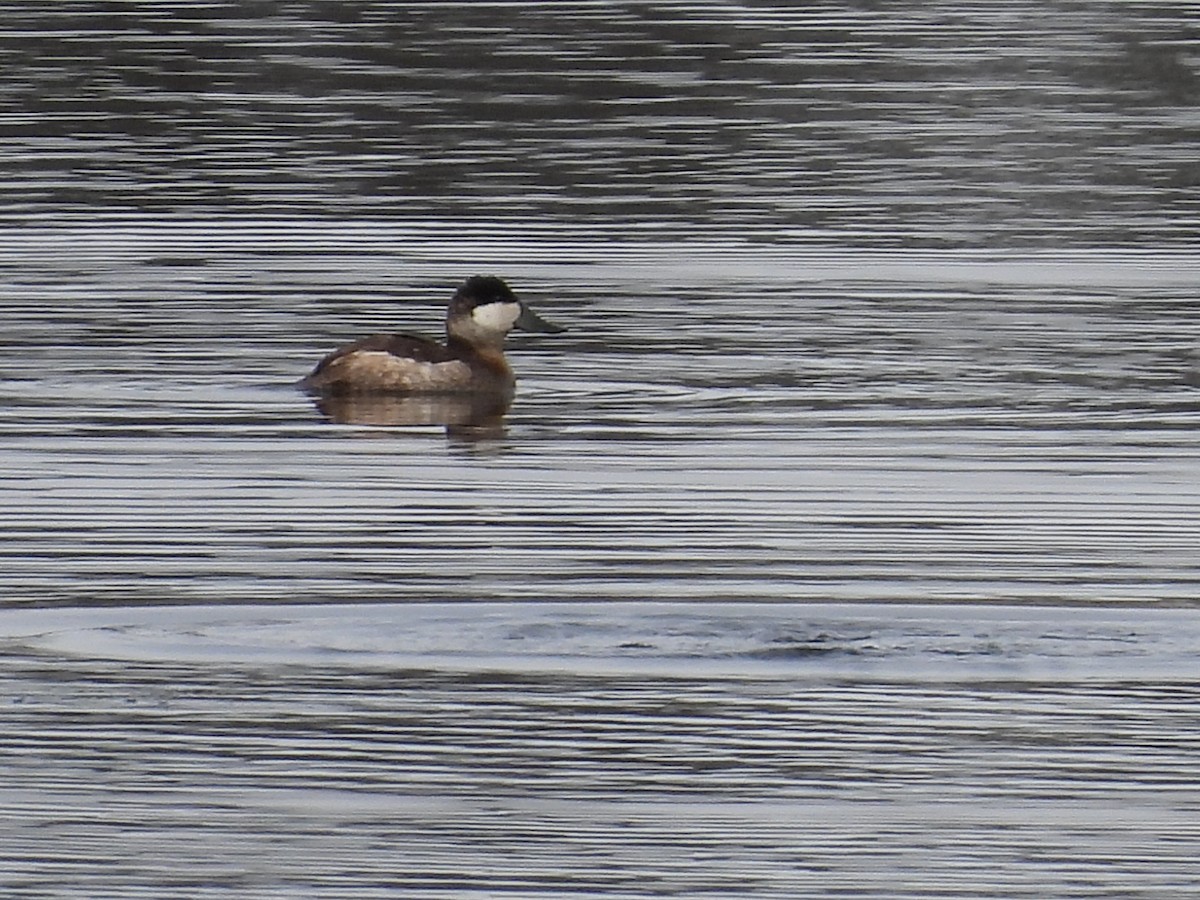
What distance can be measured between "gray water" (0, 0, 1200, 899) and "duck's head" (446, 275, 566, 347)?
322mm

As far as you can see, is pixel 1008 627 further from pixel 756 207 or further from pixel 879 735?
pixel 756 207

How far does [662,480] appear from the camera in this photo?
43.0 feet

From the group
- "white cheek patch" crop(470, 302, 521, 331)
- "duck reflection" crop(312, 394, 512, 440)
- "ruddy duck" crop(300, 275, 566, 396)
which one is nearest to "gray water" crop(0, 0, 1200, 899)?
"duck reflection" crop(312, 394, 512, 440)

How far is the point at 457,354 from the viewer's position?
1647cm

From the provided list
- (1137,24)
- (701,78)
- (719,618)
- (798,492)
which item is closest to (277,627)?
(719,618)

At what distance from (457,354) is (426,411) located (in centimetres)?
54

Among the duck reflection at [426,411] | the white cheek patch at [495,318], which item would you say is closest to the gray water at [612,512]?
the duck reflection at [426,411]

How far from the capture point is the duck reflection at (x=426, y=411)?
595 inches

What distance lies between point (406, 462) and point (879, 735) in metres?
4.99

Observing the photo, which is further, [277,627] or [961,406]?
[961,406]

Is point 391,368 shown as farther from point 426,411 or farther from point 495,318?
point 495,318

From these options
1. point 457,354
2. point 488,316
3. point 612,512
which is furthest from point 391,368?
point 612,512

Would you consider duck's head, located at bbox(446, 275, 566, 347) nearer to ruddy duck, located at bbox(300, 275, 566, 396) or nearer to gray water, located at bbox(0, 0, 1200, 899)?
ruddy duck, located at bbox(300, 275, 566, 396)

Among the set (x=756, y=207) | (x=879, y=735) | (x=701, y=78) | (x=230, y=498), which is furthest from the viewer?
(x=701, y=78)
